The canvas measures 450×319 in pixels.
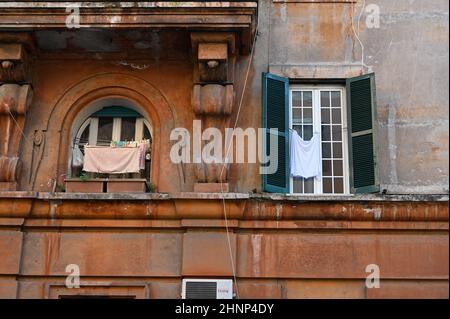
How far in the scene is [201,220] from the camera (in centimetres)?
1277

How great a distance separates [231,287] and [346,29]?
516cm

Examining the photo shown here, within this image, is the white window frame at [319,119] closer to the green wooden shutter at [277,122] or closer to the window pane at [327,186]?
the window pane at [327,186]

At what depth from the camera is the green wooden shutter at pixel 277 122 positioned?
43.5 ft

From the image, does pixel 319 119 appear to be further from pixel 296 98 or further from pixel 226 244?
pixel 226 244

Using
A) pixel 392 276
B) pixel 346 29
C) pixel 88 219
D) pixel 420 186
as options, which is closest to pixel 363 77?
pixel 346 29

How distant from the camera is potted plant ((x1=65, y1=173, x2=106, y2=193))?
43.3 feet

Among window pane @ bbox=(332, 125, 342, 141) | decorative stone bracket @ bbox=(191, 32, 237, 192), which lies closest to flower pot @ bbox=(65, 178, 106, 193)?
decorative stone bracket @ bbox=(191, 32, 237, 192)

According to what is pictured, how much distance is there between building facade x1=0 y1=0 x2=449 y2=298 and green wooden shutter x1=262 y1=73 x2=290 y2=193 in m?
0.02

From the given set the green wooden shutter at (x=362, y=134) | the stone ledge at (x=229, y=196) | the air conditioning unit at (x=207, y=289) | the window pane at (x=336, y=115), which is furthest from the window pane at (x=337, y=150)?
the air conditioning unit at (x=207, y=289)

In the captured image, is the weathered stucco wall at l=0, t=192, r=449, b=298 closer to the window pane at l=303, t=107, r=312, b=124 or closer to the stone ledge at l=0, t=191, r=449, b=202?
the stone ledge at l=0, t=191, r=449, b=202

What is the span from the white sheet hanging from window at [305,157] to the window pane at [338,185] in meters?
0.30
